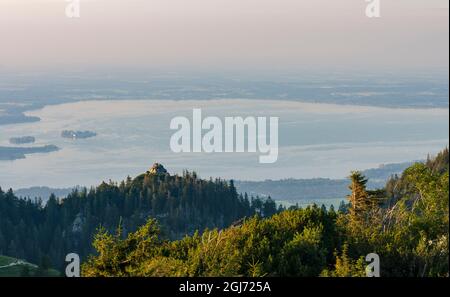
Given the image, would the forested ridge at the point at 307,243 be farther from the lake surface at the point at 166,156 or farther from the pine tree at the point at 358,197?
the lake surface at the point at 166,156

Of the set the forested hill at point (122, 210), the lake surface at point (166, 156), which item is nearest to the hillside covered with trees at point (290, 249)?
the forested hill at point (122, 210)

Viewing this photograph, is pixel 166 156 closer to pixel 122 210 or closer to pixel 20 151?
pixel 20 151

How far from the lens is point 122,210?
11975 cm

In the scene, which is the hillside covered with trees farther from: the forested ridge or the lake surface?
the lake surface

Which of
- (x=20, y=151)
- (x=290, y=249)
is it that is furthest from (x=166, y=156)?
(x=290, y=249)

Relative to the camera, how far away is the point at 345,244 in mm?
26562

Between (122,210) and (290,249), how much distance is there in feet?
311

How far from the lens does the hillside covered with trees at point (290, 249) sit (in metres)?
24.9

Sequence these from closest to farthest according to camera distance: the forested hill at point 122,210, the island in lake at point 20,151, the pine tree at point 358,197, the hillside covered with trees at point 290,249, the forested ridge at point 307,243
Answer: the hillside covered with trees at point 290,249
the forested ridge at point 307,243
the pine tree at point 358,197
the forested hill at point 122,210
the island in lake at point 20,151

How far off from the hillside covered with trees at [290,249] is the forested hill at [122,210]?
82.8 metres

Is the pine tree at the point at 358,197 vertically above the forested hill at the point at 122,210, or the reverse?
the pine tree at the point at 358,197

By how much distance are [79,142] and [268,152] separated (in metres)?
44.6

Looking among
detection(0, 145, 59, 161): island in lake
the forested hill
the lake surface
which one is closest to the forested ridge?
the forested hill
